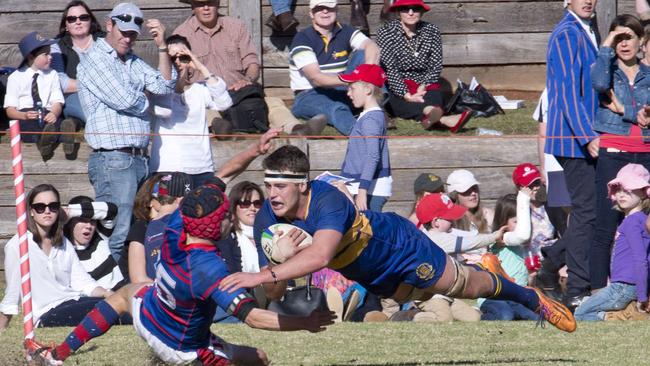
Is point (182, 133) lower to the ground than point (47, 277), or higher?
higher

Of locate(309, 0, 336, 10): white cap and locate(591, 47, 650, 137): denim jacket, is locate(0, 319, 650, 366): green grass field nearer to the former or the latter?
locate(591, 47, 650, 137): denim jacket

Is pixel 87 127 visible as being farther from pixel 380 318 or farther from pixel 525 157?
pixel 525 157

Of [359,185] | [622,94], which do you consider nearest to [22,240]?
[359,185]

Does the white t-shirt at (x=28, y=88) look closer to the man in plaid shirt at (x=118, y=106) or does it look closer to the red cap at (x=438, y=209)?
the man in plaid shirt at (x=118, y=106)

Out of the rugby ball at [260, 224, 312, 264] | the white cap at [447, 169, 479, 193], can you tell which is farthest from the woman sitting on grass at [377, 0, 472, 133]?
the rugby ball at [260, 224, 312, 264]

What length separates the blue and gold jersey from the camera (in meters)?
6.61

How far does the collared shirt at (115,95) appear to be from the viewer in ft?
32.3

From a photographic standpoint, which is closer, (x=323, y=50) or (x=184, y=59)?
(x=184, y=59)

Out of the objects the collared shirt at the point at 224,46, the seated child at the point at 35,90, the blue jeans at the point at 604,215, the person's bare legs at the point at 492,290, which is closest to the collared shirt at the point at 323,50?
the collared shirt at the point at 224,46

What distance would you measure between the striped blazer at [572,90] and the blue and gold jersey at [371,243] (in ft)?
9.44

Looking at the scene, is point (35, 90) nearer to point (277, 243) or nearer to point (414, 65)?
point (414, 65)

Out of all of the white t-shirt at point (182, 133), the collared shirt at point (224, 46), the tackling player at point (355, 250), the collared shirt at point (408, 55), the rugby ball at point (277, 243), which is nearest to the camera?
the tackling player at point (355, 250)

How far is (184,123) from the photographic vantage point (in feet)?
34.3

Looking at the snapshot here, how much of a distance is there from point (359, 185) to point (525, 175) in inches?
65.9
